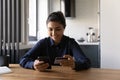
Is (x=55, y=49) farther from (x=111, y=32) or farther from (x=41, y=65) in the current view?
(x=111, y=32)

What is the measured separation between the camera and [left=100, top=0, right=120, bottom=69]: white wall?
2.66m

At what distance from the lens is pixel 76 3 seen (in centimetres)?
436

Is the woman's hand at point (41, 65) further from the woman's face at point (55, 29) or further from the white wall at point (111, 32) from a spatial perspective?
the white wall at point (111, 32)

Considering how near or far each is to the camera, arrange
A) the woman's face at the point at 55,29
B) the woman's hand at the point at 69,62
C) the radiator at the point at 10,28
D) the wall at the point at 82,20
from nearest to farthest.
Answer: the woman's hand at the point at 69,62, the woman's face at the point at 55,29, the radiator at the point at 10,28, the wall at the point at 82,20

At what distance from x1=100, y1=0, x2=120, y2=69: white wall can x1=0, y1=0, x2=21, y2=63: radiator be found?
104 cm

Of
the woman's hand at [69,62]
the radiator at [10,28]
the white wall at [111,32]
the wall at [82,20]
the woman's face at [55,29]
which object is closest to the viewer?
the woman's hand at [69,62]

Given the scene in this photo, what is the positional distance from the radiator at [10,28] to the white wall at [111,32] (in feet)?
3.42

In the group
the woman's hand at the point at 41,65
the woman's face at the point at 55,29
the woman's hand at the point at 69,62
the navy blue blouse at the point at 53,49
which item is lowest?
the woman's hand at the point at 41,65

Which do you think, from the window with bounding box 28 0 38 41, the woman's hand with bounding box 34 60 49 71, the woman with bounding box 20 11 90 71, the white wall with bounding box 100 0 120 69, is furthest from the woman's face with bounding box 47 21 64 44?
the window with bounding box 28 0 38 41

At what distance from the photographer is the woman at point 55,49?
172 centimetres

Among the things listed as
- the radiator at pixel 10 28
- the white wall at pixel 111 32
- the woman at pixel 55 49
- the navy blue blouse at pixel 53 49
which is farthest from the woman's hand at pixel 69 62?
the radiator at pixel 10 28

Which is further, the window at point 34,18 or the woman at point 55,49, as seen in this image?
the window at point 34,18

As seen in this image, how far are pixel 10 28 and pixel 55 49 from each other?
0.98m

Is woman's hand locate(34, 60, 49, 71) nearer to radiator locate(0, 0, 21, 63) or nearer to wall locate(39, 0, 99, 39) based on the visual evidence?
radiator locate(0, 0, 21, 63)
